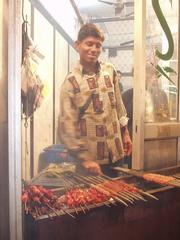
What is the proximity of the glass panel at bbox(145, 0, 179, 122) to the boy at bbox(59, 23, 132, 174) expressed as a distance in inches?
7.9

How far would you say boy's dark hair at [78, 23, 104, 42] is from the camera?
1.08 m

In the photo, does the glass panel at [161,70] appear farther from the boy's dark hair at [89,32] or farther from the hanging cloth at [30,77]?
the hanging cloth at [30,77]

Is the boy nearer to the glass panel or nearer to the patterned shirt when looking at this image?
the patterned shirt

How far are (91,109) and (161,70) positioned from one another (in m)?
0.41

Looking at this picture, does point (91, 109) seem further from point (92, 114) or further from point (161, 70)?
point (161, 70)

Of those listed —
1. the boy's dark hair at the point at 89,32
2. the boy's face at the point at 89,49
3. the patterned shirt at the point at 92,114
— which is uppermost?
the boy's dark hair at the point at 89,32

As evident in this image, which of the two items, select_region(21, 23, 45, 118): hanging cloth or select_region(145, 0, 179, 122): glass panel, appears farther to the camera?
select_region(145, 0, 179, 122): glass panel

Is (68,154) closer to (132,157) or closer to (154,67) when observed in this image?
(132,157)

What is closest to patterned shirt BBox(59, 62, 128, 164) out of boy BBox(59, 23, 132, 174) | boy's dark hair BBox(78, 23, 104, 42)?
boy BBox(59, 23, 132, 174)

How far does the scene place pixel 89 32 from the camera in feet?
3.58

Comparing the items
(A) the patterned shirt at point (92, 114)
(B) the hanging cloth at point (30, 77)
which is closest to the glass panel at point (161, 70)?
(A) the patterned shirt at point (92, 114)

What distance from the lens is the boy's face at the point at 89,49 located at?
1087 mm

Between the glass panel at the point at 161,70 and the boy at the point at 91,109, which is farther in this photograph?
the glass panel at the point at 161,70

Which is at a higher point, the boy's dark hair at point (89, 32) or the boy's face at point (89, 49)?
the boy's dark hair at point (89, 32)
